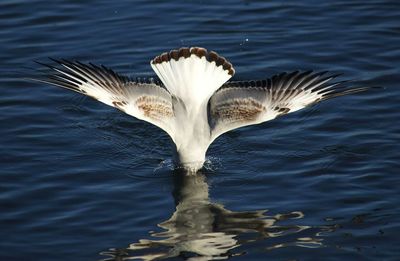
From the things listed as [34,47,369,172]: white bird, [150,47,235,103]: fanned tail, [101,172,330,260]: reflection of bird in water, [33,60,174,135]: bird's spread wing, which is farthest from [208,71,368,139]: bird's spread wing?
[101,172,330,260]: reflection of bird in water

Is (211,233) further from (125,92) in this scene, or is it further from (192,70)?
(125,92)

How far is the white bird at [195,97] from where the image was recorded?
1071 centimetres

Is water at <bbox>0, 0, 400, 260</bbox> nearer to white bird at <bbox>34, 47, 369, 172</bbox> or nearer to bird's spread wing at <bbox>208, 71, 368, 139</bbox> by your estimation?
white bird at <bbox>34, 47, 369, 172</bbox>

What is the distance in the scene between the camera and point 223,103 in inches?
435

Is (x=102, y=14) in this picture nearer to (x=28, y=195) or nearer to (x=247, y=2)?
(x=247, y=2)

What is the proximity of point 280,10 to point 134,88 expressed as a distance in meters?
4.75

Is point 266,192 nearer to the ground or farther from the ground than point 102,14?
nearer to the ground

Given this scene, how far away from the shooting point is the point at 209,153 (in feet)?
38.3

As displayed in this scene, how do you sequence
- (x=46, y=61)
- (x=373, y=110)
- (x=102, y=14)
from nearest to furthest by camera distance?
(x=373, y=110) → (x=46, y=61) → (x=102, y=14)

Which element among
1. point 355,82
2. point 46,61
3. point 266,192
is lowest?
point 266,192

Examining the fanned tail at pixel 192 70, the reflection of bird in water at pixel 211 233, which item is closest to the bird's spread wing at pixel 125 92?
the fanned tail at pixel 192 70

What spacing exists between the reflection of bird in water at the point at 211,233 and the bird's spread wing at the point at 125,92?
3.08 feet

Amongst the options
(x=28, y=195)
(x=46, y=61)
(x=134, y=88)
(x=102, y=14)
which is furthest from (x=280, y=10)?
(x=28, y=195)

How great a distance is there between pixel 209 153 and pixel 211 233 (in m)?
1.93
